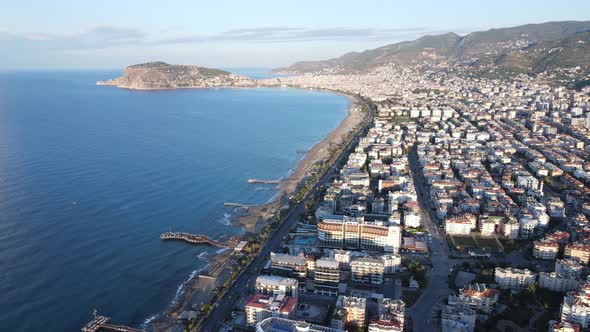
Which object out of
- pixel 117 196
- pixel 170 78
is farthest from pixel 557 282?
pixel 170 78

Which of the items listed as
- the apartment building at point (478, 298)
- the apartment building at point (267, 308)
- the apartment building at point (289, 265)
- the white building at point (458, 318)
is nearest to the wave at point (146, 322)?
the apartment building at point (267, 308)

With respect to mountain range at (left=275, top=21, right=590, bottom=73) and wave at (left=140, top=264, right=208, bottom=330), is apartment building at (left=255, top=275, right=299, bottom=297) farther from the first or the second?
mountain range at (left=275, top=21, right=590, bottom=73)

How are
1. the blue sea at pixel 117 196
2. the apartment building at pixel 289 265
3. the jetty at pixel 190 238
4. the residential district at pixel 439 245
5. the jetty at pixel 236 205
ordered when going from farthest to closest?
the jetty at pixel 236 205
the jetty at pixel 190 238
the apartment building at pixel 289 265
the blue sea at pixel 117 196
the residential district at pixel 439 245

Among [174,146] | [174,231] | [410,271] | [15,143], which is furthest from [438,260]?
[15,143]

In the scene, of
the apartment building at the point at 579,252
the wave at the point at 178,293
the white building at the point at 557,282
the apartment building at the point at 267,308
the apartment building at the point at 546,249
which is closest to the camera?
the apartment building at the point at 267,308

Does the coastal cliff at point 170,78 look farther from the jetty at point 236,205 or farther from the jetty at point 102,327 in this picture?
the jetty at point 102,327

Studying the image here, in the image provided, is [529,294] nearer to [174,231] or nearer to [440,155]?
[174,231]
